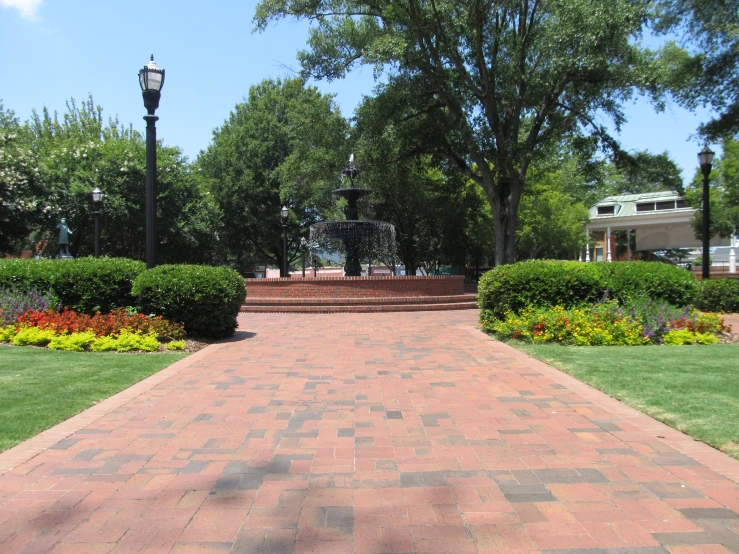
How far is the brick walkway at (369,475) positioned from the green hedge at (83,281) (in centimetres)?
480

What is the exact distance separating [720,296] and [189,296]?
14.1 meters

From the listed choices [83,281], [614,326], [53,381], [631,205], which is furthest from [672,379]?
[631,205]

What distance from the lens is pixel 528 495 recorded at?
3.33 metres

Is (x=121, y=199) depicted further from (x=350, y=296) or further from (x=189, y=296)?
(x=189, y=296)

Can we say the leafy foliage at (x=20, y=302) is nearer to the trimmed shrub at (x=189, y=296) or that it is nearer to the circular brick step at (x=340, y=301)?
the trimmed shrub at (x=189, y=296)

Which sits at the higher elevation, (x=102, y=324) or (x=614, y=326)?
(x=102, y=324)

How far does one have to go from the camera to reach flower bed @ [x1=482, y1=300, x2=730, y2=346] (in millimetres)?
Result: 8961

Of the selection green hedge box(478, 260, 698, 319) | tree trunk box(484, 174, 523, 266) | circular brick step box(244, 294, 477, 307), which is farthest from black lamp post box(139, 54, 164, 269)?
tree trunk box(484, 174, 523, 266)

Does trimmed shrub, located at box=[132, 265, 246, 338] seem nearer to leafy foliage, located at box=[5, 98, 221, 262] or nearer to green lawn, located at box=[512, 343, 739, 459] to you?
green lawn, located at box=[512, 343, 739, 459]

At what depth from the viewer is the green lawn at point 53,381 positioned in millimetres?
4746

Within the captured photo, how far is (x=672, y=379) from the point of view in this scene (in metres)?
6.13

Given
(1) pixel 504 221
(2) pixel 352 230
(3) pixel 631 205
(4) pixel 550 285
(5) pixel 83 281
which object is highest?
(3) pixel 631 205

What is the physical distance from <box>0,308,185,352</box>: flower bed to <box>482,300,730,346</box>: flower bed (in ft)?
19.8

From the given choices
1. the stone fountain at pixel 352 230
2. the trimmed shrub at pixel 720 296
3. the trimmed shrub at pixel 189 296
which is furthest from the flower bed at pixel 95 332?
the trimmed shrub at pixel 720 296
